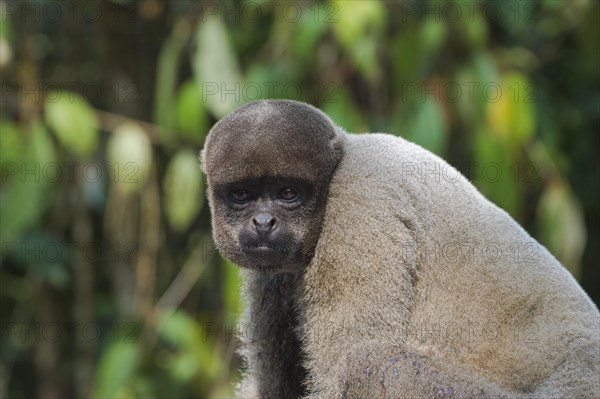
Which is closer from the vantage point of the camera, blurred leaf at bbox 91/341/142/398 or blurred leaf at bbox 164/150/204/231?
blurred leaf at bbox 91/341/142/398

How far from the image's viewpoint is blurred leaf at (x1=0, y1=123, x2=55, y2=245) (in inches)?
301

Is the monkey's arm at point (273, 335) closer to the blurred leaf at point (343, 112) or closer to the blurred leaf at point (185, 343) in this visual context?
the blurred leaf at point (343, 112)

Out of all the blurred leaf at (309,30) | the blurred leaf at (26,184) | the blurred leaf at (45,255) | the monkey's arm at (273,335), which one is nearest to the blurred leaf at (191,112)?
the blurred leaf at (309,30)

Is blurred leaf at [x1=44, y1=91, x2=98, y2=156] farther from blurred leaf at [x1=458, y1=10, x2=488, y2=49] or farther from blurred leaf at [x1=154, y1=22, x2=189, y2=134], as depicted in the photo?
blurred leaf at [x1=458, y1=10, x2=488, y2=49]

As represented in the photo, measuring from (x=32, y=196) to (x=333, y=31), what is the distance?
311cm

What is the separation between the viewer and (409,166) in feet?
16.0

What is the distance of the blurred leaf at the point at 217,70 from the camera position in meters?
7.85

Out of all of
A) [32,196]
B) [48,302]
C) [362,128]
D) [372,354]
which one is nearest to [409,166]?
[372,354]

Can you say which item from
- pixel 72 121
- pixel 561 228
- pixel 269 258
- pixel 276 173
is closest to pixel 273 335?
pixel 269 258

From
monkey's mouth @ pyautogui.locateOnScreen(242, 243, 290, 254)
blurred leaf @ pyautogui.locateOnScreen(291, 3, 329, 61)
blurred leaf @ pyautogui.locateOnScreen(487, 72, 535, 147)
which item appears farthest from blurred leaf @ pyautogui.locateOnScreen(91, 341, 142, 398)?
blurred leaf @ pyautogui.locateOnScreen(487, 72, 535, 147)

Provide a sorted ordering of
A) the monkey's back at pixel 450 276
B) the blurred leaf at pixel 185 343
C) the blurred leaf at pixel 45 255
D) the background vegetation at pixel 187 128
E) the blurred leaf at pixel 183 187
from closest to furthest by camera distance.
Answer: the monkey's back at pixel 450 276 < the background vegetation at pixel 187 128 < the blurred leaf at pixel 183 187 < the blurred leaf at pixel 185 343 < the blurred leaf at pixel 45 255

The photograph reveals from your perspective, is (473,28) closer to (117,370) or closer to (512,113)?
(512,113)

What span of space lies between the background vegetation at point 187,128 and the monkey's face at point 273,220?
266cm

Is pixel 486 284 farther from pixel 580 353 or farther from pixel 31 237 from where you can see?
pixel 31 237
